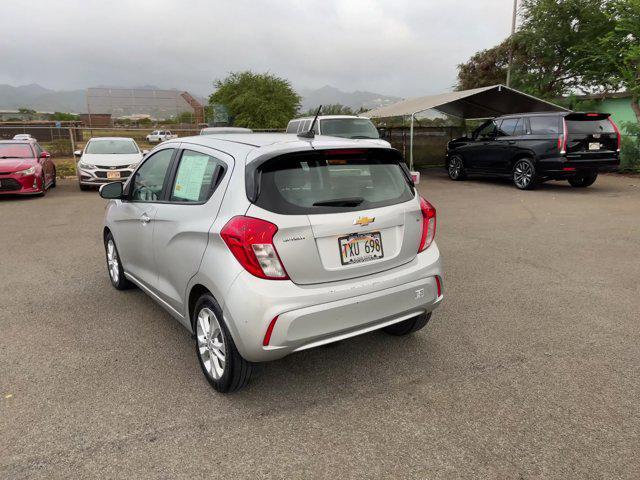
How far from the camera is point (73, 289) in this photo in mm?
5168

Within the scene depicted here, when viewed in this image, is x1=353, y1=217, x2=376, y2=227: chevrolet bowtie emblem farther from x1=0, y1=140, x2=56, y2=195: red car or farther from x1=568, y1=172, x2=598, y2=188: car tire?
x1=0, y1=140, x2=56, y2=195: red car

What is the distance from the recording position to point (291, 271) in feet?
9.07

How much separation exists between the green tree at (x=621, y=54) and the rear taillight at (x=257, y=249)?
1617 cm

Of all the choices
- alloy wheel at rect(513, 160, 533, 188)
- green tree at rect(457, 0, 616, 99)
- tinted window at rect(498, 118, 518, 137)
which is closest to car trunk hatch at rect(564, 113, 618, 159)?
alloy wheel at rect(513, 160, 533, 188)

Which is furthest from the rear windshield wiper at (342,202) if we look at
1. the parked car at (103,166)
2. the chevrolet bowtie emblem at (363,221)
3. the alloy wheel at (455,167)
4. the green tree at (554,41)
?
the green tree at (554,41)

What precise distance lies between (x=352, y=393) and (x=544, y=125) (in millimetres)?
10817

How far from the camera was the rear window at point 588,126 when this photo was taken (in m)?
11.2

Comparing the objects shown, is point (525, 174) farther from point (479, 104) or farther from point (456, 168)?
point (479, 104)

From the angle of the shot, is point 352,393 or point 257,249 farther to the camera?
point 352,393

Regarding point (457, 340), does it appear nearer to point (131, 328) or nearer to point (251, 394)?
point (251, 394)

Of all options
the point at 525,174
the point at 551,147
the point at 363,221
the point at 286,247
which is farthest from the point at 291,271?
the point at 525,174

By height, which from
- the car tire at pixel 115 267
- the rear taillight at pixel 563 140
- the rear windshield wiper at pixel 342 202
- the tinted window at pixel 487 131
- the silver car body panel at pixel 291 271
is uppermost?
the tinted window at pixel 487 131

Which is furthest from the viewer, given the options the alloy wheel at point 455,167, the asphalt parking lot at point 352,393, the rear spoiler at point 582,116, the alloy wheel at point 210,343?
the alloy wheel at point 455,167

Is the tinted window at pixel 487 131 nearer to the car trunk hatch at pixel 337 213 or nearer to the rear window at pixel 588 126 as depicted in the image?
the rear window at pixel 588 126
